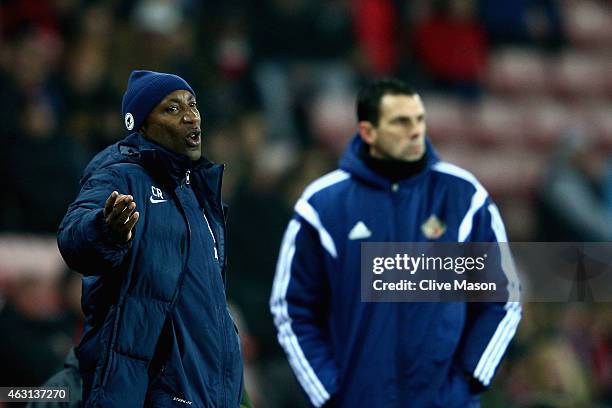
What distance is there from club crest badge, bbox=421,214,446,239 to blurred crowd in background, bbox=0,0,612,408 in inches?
78.8

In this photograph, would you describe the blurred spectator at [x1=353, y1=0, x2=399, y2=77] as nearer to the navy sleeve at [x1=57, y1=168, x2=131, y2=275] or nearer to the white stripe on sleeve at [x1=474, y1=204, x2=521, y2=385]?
the white stripe on sleeve at [x1=474, y1=204, x2=521, y2=385]

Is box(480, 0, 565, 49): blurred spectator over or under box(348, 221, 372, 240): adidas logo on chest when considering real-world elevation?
over

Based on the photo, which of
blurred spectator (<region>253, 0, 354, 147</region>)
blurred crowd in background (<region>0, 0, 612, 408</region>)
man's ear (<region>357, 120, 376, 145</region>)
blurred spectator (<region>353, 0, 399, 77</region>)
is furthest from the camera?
blurred spectator (<region>353, 0, 399, 77</region>)

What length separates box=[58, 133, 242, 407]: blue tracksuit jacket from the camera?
3930 mm

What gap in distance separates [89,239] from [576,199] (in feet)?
30.1

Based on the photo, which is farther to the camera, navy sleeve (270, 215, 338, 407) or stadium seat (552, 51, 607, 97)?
stadium seat (552, 51, 607, 97)

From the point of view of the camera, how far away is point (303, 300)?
570 cm

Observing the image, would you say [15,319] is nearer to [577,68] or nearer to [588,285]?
[588,285]

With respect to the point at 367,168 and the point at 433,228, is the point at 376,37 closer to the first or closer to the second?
the point at 367,168

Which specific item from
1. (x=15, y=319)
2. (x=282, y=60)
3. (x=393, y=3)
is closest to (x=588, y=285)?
(x=15, y=319)

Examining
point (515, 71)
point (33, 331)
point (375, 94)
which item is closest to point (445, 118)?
point (515, 71)

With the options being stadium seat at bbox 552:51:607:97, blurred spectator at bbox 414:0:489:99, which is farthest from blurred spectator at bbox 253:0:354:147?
stadium seat at bbox 552:51:607:97

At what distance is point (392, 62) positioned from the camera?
12891mm

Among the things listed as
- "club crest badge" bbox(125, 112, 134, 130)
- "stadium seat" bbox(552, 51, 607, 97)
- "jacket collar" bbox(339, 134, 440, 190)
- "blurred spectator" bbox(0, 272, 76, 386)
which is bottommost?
"blurred spectator" bbox(0, 272, 76, 386)
